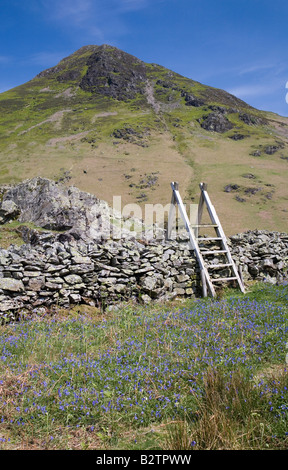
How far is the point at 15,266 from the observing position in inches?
313

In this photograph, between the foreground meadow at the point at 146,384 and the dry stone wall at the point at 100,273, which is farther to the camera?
the dry stone wall at the point at 100,273

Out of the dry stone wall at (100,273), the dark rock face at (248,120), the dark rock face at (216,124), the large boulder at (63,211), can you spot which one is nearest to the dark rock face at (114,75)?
the dark rock face at (216,124)

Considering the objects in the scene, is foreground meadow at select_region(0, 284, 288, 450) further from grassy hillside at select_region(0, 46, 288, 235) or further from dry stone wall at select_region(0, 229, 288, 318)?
grassy hillside at select_region(0, 46, 288, 235)

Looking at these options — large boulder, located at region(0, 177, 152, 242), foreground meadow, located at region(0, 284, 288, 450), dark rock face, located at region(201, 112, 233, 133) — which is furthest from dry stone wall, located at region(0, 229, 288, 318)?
dark rock face, located at region(201, 112, 233, 133)

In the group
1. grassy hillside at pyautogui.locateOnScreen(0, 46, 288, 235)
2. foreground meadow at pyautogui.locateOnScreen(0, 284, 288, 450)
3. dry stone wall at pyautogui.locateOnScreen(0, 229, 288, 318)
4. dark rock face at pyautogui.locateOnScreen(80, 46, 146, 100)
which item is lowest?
foreground meadow at pyautogui.locateOnScreen(0, 284, 288, 450)

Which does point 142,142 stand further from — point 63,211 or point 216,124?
point 63,211

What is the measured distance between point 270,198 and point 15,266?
5140 centimetres

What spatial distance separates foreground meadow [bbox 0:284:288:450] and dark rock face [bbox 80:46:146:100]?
155 metres

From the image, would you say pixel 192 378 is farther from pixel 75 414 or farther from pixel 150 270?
pixel 150 270

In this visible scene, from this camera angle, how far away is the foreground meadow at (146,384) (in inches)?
133

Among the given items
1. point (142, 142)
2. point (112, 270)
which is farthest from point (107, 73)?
point (112, 270)

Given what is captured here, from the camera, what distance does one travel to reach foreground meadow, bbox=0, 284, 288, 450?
3.38 meters

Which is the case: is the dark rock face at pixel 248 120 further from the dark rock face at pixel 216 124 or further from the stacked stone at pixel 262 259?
the stacked stone at pixel 262 259

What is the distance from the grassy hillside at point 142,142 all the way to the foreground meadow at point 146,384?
31.7 m
